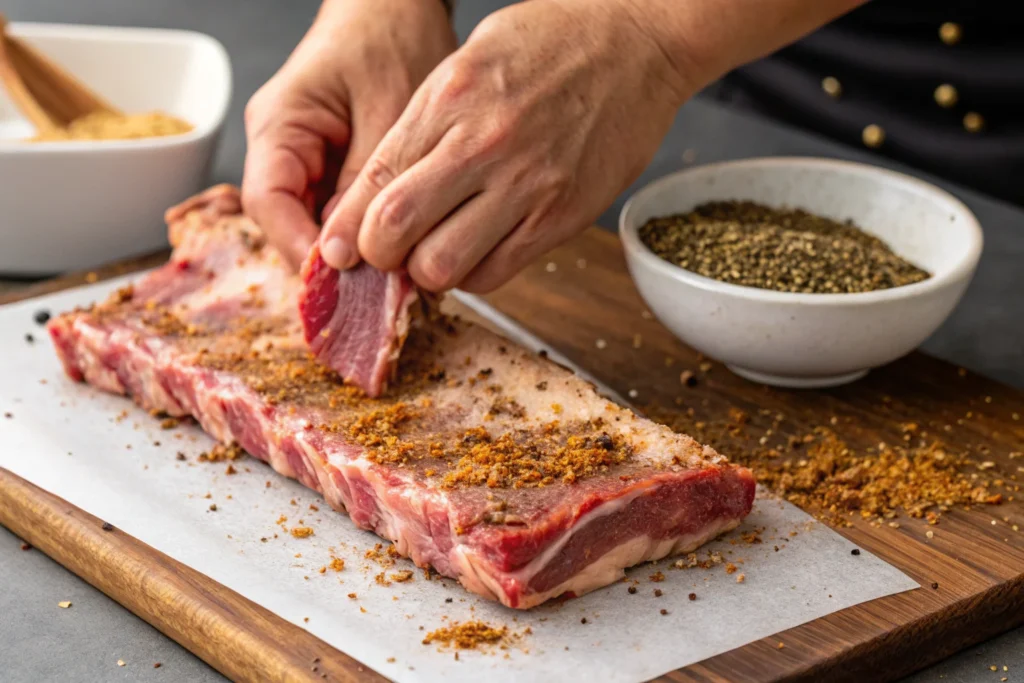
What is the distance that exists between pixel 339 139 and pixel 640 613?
→ 5.32ft

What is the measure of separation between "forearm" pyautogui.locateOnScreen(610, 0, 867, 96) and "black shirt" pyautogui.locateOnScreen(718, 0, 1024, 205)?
884 millimetres

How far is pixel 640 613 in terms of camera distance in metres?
2.33

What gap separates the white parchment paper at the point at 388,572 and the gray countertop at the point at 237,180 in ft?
0.58

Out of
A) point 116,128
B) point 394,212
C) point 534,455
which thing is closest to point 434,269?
point 394,212

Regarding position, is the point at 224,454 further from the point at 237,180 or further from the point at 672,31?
the point at 237,180

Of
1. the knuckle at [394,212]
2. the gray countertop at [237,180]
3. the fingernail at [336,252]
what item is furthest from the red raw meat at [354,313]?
the gray countertop at [237,180]

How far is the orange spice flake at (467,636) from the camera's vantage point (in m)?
2.22

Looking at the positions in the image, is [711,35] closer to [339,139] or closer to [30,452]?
[339,139]

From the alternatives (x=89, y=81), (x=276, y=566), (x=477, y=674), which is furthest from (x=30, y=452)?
(x=89, y=81)

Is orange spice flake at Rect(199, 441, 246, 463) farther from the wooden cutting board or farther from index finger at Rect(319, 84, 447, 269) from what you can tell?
index finger at Rect(319, 84, 447, 269)

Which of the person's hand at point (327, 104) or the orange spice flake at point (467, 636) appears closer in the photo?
the orange spice flake at point (467, 636)

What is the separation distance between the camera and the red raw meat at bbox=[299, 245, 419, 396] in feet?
9.44

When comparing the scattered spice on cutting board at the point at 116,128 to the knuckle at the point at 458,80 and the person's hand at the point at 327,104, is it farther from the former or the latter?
the knuckle at the point at 458,80

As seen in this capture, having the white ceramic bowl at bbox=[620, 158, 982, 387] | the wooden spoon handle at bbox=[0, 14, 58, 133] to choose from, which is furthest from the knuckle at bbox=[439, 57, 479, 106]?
the wooden spoon handle at bbox=[0, 14, 58, 133]
